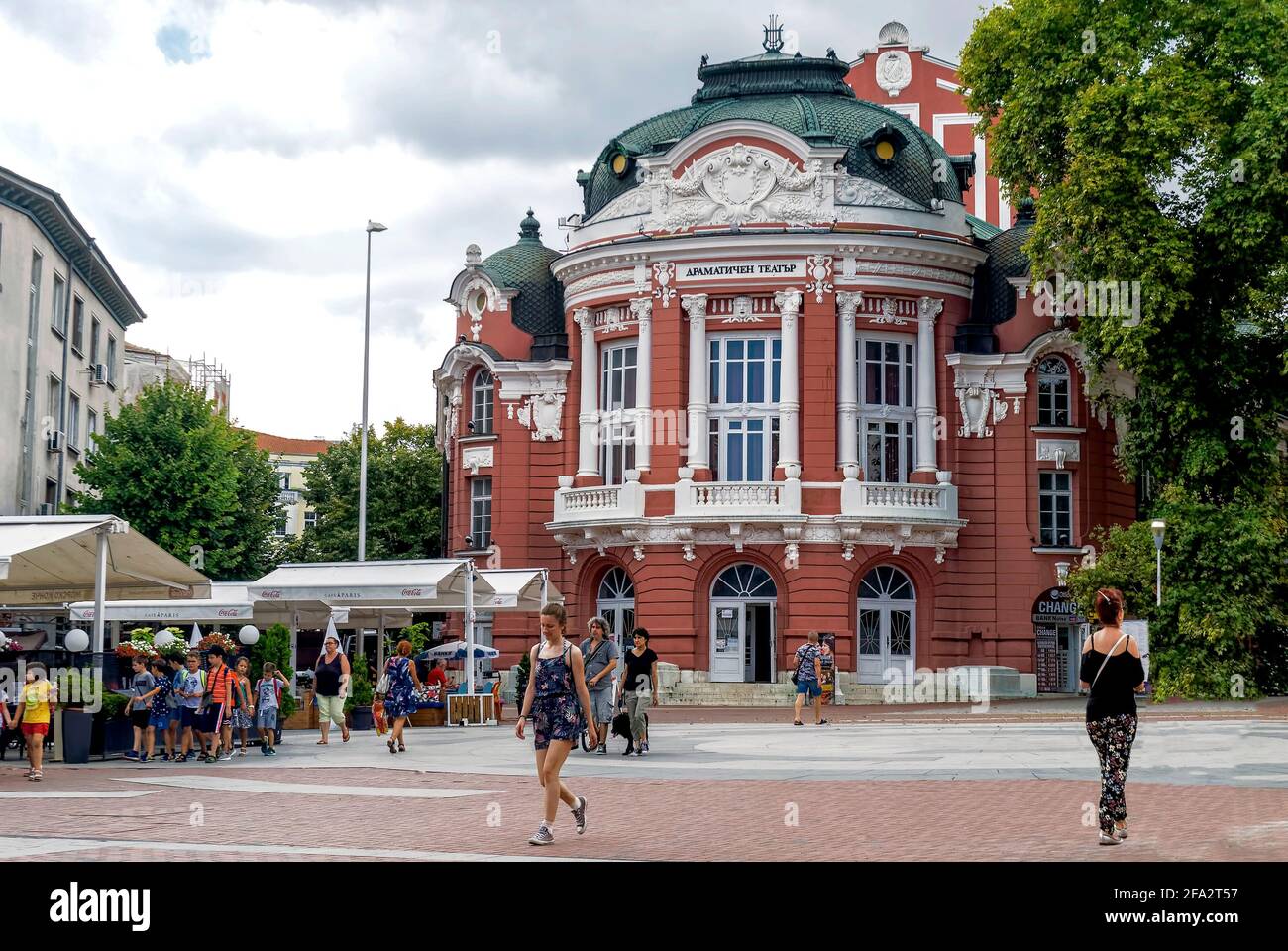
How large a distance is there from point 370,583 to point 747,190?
63.1ft

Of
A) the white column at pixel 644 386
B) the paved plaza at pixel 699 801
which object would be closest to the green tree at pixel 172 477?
the white column at pixel 644 386

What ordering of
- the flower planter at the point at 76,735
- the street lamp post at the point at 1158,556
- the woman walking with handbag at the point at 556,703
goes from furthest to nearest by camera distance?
1. the street lamp post at the point at 1158,556
2. the flower planter at the point at 76,735
3. the woman walking with handbag at the point at 556,703

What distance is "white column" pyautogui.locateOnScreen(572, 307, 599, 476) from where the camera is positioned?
48.3 meters

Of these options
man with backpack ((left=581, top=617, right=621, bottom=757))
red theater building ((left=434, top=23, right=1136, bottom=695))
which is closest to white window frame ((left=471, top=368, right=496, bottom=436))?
red theater building ((left=434, top=23, right=1136, bottom=695))

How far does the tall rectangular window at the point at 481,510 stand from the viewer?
5109 centimetres

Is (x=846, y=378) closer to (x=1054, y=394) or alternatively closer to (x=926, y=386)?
(x=926, y=386)

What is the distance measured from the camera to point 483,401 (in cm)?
5178

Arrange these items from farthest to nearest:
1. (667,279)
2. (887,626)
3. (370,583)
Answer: (887,626) → (667,279) → (370,583)

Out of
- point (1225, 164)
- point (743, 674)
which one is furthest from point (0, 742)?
point (1225, 164)

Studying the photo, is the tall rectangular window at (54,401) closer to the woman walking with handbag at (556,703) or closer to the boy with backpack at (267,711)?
the boy with backpack at (267,711)

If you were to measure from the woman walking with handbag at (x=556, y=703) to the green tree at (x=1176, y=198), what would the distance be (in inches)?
1078

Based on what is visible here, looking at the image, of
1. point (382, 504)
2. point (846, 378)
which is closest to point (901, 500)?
point (846, 378)
